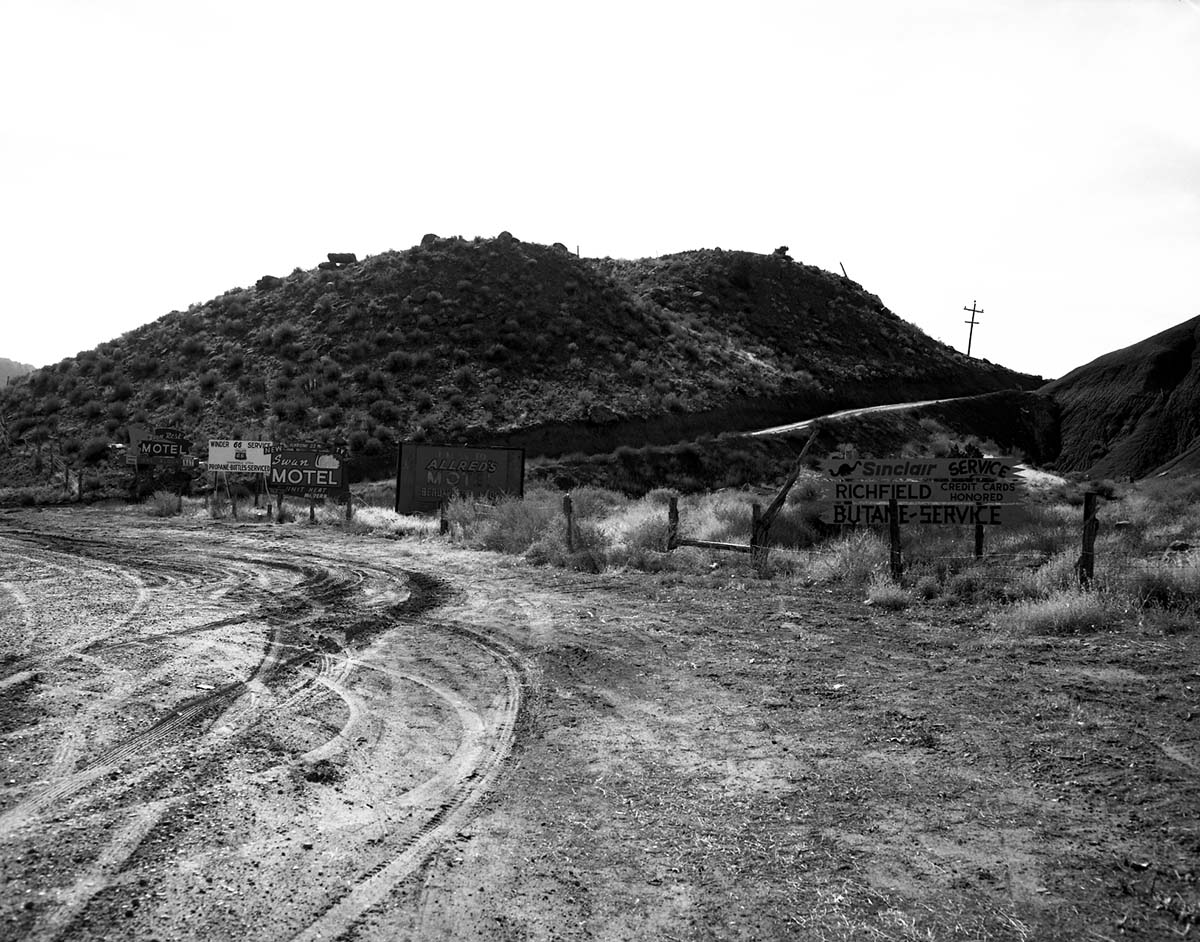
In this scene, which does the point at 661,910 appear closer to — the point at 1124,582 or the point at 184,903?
the point at 184,903

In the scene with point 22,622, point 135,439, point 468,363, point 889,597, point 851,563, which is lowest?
point 22,622

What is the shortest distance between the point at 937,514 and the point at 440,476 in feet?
56.6

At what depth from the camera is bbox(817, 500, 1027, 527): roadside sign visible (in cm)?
1766

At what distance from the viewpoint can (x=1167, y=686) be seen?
828 cm

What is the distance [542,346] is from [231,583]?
1673 inches

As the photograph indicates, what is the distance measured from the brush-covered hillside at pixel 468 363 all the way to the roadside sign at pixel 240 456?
1200 centimetres

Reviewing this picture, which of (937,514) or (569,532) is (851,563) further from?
(569,532)

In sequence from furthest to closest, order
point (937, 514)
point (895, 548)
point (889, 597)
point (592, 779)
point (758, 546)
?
point (937, 514), point (758, 546), point (895, 548), point (889, 597), point (592, 779)

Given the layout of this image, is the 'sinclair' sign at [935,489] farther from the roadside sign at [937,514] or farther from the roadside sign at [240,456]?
the roadside sign at [240,456]

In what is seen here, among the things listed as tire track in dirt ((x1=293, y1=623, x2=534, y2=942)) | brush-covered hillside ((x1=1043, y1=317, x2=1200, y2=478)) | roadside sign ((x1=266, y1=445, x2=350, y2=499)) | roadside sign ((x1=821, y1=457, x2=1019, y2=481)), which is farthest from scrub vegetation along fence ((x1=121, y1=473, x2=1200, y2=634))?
brush-covered hillside ((x1=1043, y1=317, x2=1200, y2=478))

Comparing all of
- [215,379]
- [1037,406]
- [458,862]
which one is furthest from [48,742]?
[1037,406]

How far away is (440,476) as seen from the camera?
1228 inches

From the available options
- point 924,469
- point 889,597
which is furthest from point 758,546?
point 889,597

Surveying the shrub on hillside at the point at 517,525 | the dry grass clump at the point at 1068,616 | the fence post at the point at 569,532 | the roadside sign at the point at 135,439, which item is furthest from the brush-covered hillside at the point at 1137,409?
the roadside sign at the point at 135,439
